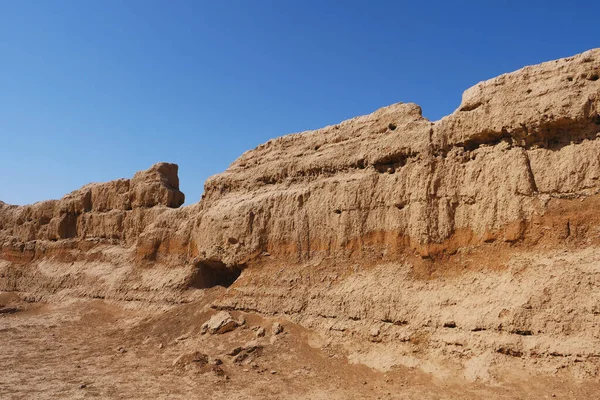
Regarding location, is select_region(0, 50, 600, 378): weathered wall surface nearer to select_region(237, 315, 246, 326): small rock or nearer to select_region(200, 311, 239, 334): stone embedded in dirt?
select_region(237, 315, 246, 326): small rock

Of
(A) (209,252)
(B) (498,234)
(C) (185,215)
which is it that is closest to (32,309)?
(C) (185,215)

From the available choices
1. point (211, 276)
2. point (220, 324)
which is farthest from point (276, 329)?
point (211, 276)

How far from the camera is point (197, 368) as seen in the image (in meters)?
10.7

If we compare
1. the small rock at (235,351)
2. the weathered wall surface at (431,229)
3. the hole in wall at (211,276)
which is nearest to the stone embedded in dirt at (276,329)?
the weathered wall surface at (431,229)

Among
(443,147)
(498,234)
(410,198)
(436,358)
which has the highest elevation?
(443,147)

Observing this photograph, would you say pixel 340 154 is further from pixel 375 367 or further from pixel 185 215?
pixel 185 215

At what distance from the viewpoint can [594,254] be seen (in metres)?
8.58

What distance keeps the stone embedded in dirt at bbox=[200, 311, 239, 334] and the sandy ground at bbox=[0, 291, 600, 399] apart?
170mm

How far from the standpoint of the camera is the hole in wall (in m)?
15.8

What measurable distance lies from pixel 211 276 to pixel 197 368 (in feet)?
19.1

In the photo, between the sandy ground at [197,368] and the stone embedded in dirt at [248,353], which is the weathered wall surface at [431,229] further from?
the stone embedded in dirt at [248,353]

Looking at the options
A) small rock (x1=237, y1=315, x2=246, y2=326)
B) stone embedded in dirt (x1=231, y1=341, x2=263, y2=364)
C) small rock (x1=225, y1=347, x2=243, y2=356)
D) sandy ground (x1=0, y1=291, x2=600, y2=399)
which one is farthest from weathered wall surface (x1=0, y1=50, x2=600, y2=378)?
small rock (x1=225, y1=347, x2=243, y2=356)

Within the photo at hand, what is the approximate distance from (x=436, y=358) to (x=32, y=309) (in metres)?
17.0

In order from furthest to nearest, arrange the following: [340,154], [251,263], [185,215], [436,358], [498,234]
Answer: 1. [185,215]
2. [251,263]
3. [340,154]
4. [498,234]
5. [436,358]
